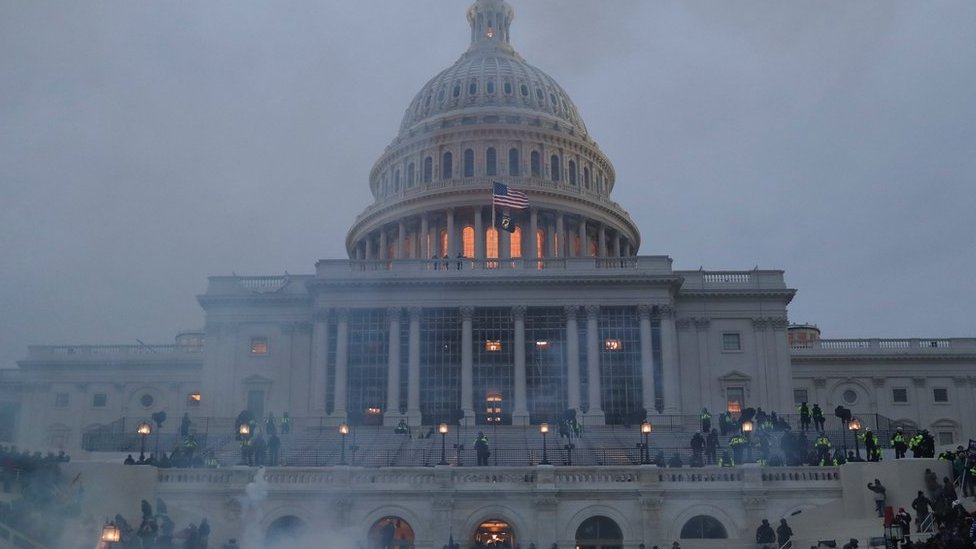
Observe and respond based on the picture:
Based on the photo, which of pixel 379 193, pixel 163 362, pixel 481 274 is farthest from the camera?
pixel 379 193

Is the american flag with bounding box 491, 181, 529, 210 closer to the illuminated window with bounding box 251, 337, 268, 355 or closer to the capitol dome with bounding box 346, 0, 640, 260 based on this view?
the capitol dome with bounding box 346, 0, 640, 260

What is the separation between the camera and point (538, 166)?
10519cm

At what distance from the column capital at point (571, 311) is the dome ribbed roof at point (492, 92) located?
38.1 meters

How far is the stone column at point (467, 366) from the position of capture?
235ft

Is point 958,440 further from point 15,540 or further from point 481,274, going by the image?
point 15,540

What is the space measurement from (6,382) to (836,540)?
78.8m

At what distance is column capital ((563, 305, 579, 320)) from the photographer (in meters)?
74.1

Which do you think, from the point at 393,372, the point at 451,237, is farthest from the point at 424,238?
the point at 393,372

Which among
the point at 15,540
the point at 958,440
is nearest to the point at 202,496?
the point at 15,540

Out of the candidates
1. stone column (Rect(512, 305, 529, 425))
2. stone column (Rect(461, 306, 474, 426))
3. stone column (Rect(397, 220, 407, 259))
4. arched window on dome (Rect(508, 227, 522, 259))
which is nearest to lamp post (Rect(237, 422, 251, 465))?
stone column (Rect(461, 306, 474, 426))

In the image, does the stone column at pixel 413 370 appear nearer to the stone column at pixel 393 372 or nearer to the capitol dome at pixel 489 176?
the stone column at pixel 393 372

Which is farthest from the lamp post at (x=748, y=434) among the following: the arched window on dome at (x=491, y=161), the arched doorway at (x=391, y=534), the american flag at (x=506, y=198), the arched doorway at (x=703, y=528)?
the arched window on dome at (x=491, y=161)

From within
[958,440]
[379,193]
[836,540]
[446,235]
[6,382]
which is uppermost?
[379,193]

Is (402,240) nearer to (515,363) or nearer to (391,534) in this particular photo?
(515,363)
